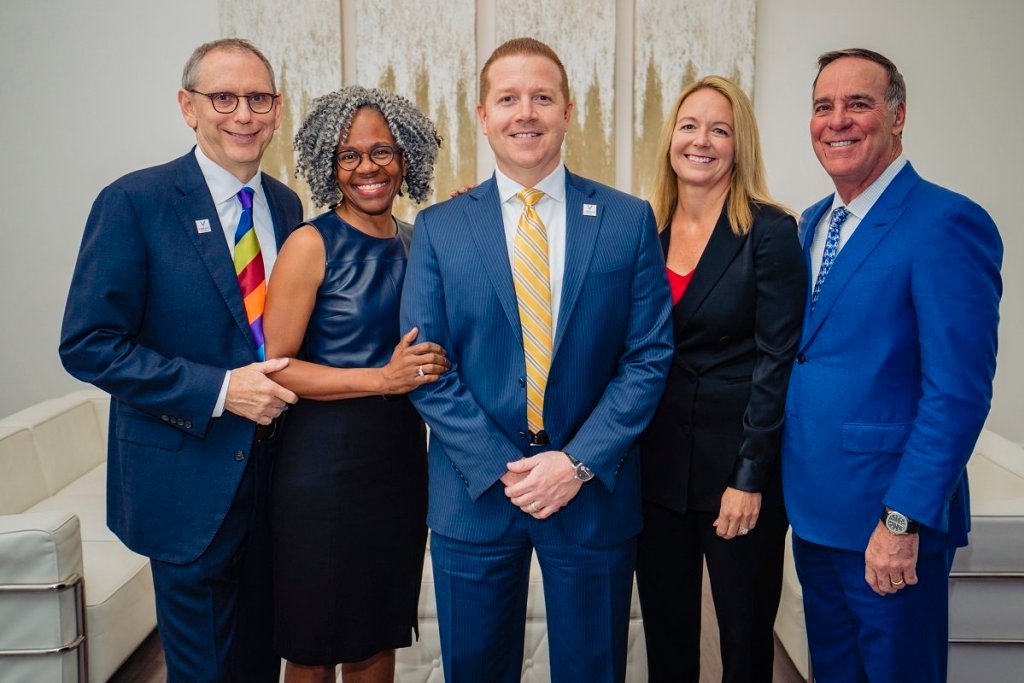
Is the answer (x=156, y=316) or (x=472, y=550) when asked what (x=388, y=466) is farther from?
(x=156, y=316)

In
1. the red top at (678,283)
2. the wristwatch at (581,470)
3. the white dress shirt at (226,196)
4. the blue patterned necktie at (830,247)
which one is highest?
the white dress shirt at (226,196)

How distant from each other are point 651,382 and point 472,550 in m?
0.53

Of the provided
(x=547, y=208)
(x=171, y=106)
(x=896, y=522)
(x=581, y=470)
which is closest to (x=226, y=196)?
(x=547, y=208)

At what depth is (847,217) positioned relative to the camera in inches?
76.4

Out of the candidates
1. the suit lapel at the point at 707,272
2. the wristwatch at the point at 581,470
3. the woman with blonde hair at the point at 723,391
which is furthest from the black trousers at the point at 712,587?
the suit lapel at the point at 707,272

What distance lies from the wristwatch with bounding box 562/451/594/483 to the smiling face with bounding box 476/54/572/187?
2.11ft

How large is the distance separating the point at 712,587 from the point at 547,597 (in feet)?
1.50

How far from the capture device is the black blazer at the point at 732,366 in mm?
1930

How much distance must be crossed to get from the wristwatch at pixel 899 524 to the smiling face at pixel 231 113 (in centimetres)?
164

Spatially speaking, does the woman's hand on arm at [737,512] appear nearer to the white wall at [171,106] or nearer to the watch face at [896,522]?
the watch face at [896,522]

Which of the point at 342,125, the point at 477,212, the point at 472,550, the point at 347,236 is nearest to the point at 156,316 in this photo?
the point at 347,236

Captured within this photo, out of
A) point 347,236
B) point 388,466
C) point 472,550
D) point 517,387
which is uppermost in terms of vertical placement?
point 347,236

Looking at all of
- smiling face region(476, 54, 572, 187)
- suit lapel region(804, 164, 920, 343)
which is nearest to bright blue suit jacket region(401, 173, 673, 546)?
smiling face region(476, 54, 572, 187)

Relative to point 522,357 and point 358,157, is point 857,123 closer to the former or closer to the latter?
point 522,357
